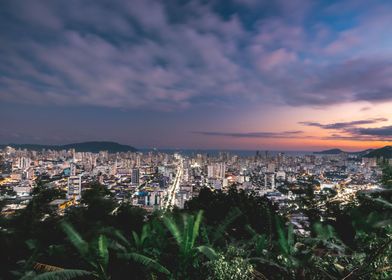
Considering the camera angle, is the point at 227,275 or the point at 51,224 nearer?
the point at 227,275

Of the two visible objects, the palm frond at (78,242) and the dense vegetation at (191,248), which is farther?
the palm frond at (78,242)

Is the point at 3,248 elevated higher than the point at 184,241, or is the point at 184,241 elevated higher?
the point at 184,241

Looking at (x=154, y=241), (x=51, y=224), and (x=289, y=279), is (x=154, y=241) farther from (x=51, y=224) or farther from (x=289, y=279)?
(x=51, y=224)

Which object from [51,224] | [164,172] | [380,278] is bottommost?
[164,172]

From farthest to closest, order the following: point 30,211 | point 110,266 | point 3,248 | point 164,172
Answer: point 164,172, point 30,211, point 3,248, point 110,266

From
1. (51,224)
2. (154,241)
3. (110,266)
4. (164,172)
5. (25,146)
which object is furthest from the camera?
(25,146)

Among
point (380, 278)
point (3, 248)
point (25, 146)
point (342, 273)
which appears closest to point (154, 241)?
point (342, 273)

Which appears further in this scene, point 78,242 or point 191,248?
point 78,242

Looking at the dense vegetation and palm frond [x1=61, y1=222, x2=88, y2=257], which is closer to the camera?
the dense vegetation
